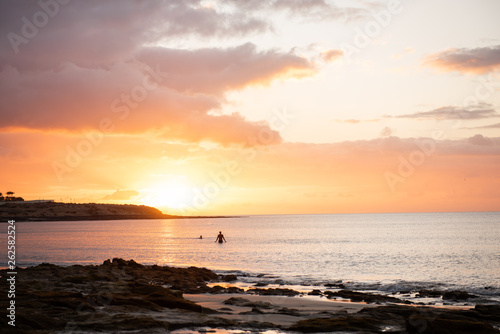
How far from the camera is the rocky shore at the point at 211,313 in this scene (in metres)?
18.8

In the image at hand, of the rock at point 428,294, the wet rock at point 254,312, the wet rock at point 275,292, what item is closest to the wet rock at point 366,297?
the wet rock at point 275,292

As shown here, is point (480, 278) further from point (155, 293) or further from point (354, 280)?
point (155, 293)

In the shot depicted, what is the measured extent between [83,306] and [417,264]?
47.3 meters

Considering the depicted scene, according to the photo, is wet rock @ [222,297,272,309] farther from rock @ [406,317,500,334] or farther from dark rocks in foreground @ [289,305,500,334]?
rock @ [406,317,500,334]

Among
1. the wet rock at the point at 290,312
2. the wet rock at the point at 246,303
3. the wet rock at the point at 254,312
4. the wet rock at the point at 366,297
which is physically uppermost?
the wet rock at the point at 254,312

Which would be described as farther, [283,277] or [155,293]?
[283,277]

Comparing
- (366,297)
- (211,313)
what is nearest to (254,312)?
(211,313)

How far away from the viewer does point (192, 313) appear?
2223 centimetres

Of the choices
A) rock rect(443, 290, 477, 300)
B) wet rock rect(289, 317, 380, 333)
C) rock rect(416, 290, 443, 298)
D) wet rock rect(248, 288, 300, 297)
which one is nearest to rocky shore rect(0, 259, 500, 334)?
wet rock rect(289, 317, 380, 333)

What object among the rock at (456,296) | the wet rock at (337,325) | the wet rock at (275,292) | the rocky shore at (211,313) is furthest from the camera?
the wet rock at (275,292)

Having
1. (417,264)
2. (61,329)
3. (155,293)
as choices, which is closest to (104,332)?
(61,329)

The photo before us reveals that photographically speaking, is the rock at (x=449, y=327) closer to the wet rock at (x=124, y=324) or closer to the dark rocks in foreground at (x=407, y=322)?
the dark rocks in foreground at (x=407, y=322)

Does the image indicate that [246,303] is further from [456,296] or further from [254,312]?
[456,296]

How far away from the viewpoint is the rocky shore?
61.7 ft
